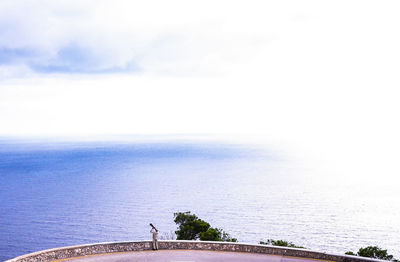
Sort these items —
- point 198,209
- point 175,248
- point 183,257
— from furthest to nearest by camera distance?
point 198,209, point 175,248, point 183,257

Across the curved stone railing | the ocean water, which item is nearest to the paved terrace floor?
the curved stone railing

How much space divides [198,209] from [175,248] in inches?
2474

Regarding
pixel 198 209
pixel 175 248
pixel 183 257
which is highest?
pixel 183 257

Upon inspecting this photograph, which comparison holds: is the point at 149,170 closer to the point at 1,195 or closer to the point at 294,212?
the point at 1,195

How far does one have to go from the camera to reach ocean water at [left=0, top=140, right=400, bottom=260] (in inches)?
2418

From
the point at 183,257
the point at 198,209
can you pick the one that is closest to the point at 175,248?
the point at 183,257

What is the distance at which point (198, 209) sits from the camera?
82000 mm

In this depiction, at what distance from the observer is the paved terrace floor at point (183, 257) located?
18109 mm

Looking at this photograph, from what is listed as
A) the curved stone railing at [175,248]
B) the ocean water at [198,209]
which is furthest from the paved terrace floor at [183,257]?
the ocean water at [198,209]

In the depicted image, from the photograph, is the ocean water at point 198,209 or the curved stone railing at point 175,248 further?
the ocean water at point 198,209

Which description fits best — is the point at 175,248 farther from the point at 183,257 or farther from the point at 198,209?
the point at 198,209

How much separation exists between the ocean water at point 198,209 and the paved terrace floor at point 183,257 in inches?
1546

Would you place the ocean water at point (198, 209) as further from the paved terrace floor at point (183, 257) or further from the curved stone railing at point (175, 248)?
the paved terrace floor at point (183, 257)

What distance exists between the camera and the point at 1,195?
10131 cm
